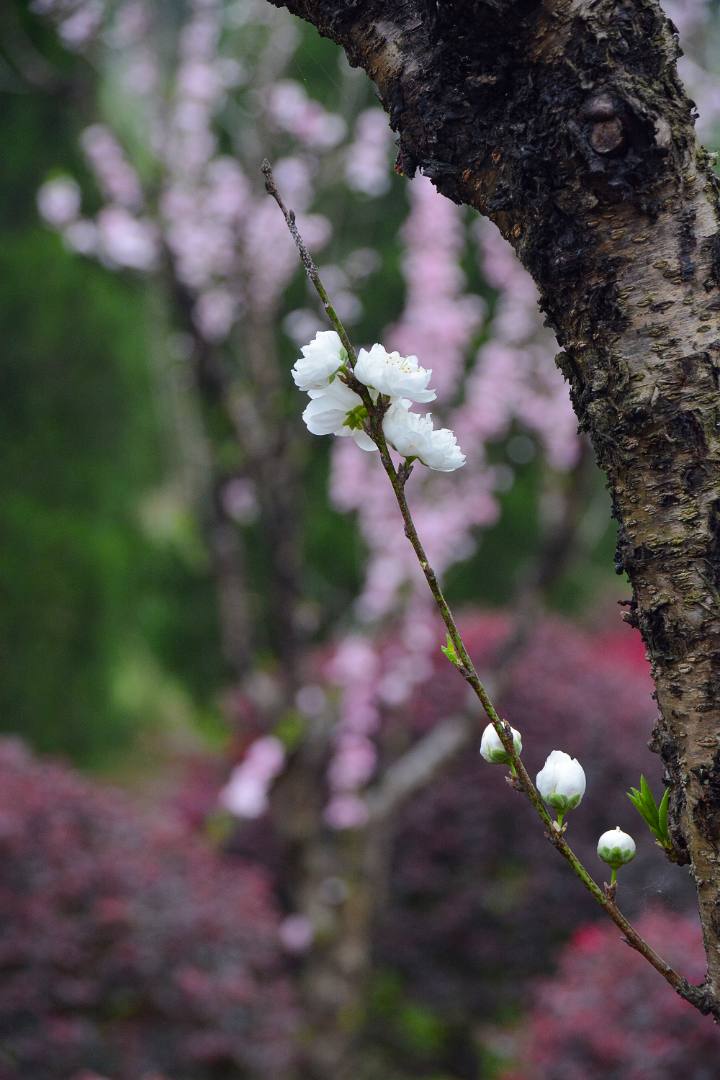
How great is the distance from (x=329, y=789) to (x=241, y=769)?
17.8 inches

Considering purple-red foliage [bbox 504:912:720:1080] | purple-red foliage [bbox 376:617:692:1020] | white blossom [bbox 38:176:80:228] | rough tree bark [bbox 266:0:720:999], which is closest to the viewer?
rough tree bark [bbox 266:0:720:999]

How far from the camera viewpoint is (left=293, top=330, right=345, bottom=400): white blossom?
2.68 feet

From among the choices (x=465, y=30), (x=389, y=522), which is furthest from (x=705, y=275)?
(x=389, y=522)

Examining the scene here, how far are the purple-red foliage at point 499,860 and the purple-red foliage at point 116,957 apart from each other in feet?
3.68

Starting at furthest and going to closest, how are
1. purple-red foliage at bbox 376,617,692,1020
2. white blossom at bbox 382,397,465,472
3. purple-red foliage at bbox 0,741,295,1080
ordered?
purple-red foliage at bbox 376,617,692,1020
purple-red foliage at bbox 0,741,295,1080
white blossom at bbox 382,397,465,472

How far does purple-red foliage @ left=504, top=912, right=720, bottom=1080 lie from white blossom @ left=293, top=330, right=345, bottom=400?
1935 millimetres

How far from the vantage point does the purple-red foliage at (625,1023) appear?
2215 mm

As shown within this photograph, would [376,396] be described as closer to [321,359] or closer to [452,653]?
[321,359]

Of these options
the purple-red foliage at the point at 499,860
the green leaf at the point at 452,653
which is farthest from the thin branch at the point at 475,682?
the purple-red foliage at the point at 499,860

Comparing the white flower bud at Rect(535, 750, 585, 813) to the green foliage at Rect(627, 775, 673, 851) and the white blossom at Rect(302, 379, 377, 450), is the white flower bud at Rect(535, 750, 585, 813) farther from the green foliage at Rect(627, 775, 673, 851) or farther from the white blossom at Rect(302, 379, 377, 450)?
the white blossom at Rect(302, 379, 377, 450)

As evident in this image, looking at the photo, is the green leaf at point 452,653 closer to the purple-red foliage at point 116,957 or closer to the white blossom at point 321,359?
the white blossom at point 321,359

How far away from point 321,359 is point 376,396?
6cm

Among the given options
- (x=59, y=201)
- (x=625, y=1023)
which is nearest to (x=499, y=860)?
(x=625, y=1023)

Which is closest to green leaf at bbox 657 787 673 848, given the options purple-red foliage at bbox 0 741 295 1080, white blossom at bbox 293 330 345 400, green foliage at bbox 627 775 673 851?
green foliage at bbox 627 775 673 851
